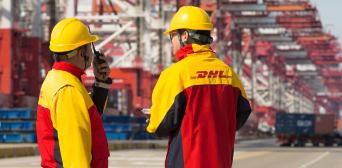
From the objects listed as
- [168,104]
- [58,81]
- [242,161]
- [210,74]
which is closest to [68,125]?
[58,81]

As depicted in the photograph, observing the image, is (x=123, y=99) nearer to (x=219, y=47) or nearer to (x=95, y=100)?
(x=219, y=47)

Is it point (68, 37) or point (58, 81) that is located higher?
point (68, 37)

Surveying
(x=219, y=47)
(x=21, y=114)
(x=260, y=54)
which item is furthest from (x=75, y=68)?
(x=260, y=54)

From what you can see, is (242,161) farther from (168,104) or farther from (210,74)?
(168,104)

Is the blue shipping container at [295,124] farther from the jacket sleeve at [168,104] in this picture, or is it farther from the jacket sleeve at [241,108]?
the jacket sleeve at [168,104]

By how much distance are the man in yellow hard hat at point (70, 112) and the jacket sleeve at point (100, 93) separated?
0.37 m

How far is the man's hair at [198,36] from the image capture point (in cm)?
516

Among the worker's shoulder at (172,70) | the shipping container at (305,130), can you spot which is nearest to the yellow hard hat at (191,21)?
the worker's shoulder at (172,70)

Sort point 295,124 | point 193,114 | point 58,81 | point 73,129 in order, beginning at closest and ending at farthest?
point 73,129, point 58,81, point 193,114, point 295,124

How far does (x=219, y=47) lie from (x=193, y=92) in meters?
78.4

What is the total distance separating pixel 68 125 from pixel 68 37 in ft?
1.79

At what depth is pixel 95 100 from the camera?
16.9 ft

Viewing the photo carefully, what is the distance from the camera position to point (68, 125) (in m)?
4.30

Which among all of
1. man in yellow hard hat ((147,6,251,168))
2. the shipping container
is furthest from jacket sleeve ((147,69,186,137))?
the shipping container
